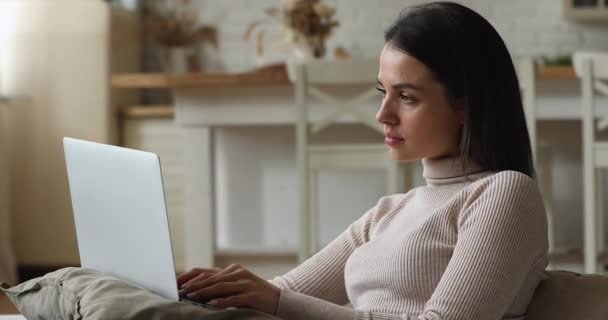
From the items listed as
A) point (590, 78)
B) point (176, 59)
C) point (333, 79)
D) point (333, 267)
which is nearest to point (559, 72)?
point (590, 78)

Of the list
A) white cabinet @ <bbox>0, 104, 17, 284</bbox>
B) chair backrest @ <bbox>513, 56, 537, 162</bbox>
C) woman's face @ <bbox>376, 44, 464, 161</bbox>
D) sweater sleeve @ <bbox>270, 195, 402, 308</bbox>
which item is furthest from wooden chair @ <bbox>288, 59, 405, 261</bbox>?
woman's face @ <bbox>376, 44, 464, 161</bbox>

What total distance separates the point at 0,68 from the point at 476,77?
11.5 ft

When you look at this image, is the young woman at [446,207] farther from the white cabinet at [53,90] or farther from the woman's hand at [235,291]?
the white cabinet at [53,90]

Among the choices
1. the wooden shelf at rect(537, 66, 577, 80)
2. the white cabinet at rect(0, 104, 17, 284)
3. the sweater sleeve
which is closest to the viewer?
the sweater sleeve

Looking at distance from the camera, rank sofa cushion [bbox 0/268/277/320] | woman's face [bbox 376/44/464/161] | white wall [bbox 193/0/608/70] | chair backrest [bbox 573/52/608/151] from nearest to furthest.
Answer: sofa cushion [bbox 0/268/277/320], woman's face [bbox 376/44/464/161], chair backrest [bbox 573/52/608/151], white wall [bbox 193/0/608/70]

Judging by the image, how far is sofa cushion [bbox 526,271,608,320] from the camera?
1117 millimetres

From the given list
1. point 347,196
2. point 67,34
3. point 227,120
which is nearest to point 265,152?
point 347,196

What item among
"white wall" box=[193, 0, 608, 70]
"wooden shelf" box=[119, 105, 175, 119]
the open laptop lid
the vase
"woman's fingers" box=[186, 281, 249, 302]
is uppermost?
"white wall" box=[193, 0, 608, 70]

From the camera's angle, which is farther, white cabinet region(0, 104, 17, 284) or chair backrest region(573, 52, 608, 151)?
white cabinet region(0, 104, 17, 284)

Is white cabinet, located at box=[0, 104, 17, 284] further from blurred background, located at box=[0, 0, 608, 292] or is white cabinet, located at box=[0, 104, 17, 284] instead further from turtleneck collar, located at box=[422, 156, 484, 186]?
turtleneck collar, located at box=[422, 156, 484, 186]

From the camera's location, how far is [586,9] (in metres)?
4.18

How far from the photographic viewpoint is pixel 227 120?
3.50 metres

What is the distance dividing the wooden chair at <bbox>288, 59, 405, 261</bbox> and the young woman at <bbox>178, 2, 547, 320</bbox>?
1864 mm

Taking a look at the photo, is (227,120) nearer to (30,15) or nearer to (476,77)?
(30,15)
